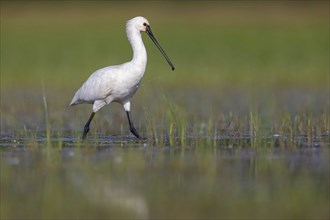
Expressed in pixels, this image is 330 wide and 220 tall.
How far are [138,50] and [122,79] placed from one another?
463mm

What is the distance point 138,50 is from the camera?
13.1 meters

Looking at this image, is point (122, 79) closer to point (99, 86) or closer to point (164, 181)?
point (99, 86)

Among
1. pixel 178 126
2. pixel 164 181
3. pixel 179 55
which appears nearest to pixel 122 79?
pixel 178 126

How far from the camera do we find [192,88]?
23.3 meters

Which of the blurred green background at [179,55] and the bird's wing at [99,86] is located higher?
the blurred green background at [179,55]

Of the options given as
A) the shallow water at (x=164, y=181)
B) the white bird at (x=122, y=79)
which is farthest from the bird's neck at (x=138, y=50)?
the shallow water at (x=164, y=181)

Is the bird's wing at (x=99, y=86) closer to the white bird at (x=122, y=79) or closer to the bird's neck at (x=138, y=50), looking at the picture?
the white bird at (x=122, y=79)

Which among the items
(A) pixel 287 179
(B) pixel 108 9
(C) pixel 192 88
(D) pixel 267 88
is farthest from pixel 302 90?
(B) pixel 108 9

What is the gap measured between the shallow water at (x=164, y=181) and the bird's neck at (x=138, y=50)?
4.15 feet

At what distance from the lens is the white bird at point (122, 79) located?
1294 centimetres

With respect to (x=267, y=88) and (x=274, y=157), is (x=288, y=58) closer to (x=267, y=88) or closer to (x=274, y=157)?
(x=267, y=88)

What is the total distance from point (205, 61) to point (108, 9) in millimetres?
16553

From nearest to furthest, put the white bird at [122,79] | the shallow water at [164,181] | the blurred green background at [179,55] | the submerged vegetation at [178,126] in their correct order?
the shallow water at [164,181], the submerged vegetation at [178,126], the white bird at [122,79], the blurred green background at [179,55]

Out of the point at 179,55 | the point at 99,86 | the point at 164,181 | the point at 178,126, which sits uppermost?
the point at 179,55
